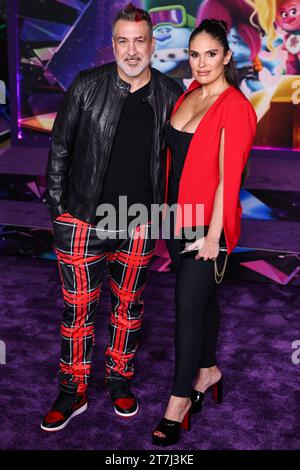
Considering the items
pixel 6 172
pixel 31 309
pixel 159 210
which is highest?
pixel 159 210

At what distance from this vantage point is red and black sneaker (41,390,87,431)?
2.35 m

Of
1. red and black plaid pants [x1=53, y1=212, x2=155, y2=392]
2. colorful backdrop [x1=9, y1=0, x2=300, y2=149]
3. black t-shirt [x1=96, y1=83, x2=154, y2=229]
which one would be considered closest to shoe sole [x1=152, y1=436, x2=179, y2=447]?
red and black plaid pants [x1=53, y1=212, x2=155, y2=392]

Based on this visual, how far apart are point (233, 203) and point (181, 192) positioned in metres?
0.17

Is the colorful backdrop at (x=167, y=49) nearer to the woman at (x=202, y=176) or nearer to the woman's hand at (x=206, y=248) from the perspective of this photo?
the woman at (x=202, y=176)

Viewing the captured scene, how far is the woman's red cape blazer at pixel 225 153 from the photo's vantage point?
1986 mm

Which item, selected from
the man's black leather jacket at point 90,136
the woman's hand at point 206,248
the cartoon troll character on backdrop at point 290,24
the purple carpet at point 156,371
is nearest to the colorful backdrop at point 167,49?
the cartoon troll character on backdrop at point 290,24

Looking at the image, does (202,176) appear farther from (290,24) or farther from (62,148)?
(290,24)

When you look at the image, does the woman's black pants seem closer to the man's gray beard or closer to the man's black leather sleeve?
the man's black leather sleeve

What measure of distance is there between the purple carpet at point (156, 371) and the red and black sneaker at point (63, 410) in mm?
26

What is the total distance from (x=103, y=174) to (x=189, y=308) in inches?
20.7
